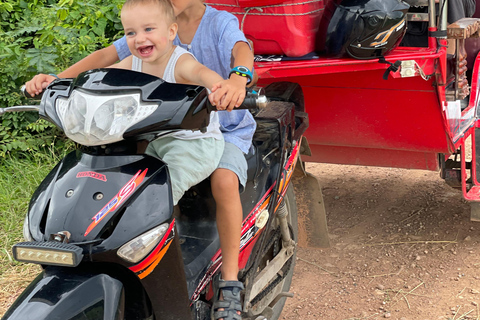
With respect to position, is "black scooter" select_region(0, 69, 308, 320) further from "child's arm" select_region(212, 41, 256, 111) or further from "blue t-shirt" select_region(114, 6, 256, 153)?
"blue t-shirt" select_region(114, 6, 256, 153)

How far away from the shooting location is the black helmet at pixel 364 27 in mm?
2758

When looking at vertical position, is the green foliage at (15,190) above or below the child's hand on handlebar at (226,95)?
below

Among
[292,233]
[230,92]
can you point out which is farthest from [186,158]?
[292,233]

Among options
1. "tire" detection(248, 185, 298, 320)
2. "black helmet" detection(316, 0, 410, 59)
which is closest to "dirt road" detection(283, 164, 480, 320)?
"tire" detection(248, 185, 298, 320)

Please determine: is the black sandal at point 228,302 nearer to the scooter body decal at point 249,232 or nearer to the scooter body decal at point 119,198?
the scooter body decal at point 249,232

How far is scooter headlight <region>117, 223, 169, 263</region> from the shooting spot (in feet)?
5.76

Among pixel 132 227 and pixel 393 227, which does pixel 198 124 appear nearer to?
pixel 132 227

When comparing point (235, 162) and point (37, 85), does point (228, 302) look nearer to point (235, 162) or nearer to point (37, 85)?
point (235, 162)

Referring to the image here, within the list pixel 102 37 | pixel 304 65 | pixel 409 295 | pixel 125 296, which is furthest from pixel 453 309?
pixel 102 37

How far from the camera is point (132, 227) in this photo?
5.83 feet

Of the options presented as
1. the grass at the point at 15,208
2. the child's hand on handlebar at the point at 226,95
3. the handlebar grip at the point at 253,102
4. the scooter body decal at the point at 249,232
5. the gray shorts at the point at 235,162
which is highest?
the child's hand on handlebar at the point at 226,95

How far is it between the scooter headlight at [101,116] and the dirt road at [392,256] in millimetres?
1721

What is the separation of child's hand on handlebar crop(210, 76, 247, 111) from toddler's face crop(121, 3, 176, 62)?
1.08ft

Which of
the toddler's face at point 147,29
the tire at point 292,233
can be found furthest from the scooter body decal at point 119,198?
the tire at point 292,233
